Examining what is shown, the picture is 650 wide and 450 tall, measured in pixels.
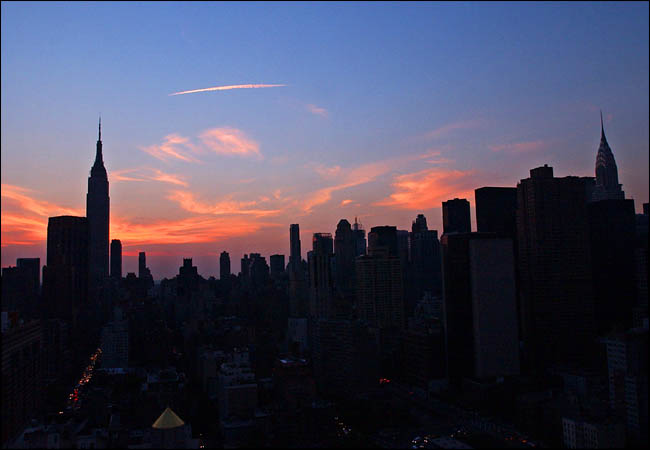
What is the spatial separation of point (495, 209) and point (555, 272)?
1145 cm

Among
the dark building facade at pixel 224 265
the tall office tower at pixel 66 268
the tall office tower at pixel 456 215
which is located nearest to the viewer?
the tall office tower at pixel 66 268

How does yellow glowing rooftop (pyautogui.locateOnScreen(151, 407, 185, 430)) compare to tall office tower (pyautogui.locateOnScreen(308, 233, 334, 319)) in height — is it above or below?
below

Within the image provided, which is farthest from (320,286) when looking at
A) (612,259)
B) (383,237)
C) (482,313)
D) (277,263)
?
(277,263)

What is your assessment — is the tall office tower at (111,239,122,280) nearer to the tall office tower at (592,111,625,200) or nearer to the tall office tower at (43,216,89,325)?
the tall office tower at (43,216,89,325)

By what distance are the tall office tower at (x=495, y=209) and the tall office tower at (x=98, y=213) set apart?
51271 mm

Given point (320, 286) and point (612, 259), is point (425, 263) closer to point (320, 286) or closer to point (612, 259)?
point (320, 286)

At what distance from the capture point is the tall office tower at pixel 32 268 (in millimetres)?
51672

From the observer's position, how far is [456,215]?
5812 centimetres

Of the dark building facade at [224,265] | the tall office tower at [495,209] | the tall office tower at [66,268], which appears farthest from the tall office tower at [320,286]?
the dark building facade at [224,265]

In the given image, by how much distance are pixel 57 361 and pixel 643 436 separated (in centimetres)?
3620

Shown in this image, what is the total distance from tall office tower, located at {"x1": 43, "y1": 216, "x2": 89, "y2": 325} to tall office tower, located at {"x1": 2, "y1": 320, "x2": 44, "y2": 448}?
87.8 ft

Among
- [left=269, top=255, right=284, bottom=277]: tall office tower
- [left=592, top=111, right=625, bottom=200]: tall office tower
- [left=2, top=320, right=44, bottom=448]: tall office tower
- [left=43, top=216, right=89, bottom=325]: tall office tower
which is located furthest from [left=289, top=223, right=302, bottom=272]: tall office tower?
[left=2, top=320, right=44, bottom=448]: tall office tower

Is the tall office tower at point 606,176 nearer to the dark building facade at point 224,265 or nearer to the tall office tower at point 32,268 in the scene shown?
the tall office tower at point 32,268

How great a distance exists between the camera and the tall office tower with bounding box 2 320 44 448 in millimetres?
20953
